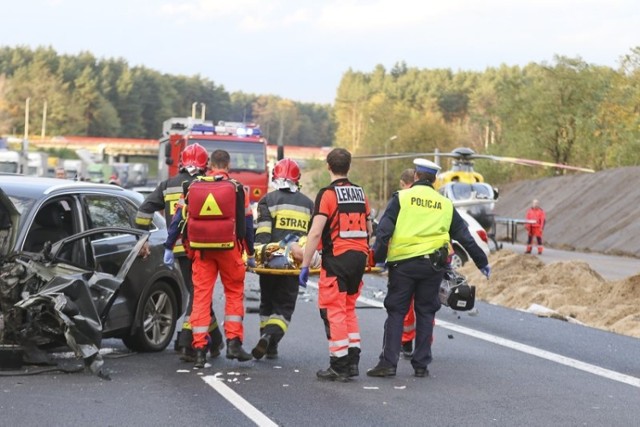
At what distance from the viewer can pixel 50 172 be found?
3492 inches

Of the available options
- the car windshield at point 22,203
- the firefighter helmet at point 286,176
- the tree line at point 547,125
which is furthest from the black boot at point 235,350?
the tree line at point 547,125

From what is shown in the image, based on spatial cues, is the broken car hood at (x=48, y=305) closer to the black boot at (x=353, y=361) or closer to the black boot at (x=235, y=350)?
the black boot at (x=235, y=350)

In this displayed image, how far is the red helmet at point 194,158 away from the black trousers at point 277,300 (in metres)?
1.12

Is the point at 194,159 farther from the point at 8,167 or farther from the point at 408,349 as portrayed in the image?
the point at 8,167

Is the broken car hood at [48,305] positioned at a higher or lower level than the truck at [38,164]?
higher

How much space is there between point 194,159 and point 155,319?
4.94 ft

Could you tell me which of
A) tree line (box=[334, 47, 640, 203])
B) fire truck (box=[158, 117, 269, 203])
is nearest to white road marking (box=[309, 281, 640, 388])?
fire truck (box=[158, 117, 269, 203])

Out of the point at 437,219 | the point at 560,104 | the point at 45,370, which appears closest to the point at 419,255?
the point at 437,219

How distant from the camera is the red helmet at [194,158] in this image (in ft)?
36.7

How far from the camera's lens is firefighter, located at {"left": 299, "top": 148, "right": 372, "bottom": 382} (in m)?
9.99

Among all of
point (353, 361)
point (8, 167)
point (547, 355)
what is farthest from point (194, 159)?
point (8, 167)

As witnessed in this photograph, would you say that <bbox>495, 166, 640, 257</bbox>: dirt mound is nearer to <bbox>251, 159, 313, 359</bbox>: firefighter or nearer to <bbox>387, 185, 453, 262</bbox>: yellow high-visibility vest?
<bbox>251, 159, 313, 359</bbox>: firefighter

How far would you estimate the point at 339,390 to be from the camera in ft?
31.2

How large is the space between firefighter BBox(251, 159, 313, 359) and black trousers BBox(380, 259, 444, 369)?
3.80 feet
